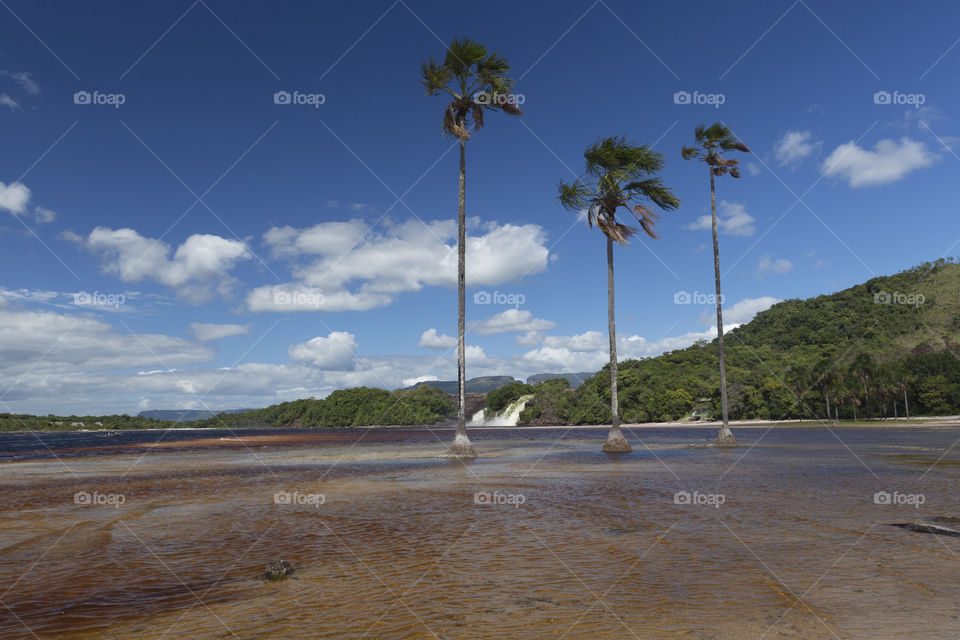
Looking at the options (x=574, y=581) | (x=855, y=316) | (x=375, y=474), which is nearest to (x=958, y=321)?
(x=855, y=316)

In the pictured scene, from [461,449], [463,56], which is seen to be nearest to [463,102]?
[463,56]

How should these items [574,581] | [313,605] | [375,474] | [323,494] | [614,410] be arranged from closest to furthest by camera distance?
1. [313,605]
2. [574,581]
3. [323,494]
4. [375,474]
5. [614,410]

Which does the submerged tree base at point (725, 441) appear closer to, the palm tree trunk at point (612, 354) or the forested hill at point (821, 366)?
the palm tree trunk at point (612, 354)

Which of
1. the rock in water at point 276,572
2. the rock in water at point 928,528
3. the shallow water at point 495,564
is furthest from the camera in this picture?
the rock in water at point 928,528

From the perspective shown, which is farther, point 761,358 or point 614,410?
point 761,358

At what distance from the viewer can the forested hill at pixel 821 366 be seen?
86.1m

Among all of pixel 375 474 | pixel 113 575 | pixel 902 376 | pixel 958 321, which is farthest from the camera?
pixel 958 321

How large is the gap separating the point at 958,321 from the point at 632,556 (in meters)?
144

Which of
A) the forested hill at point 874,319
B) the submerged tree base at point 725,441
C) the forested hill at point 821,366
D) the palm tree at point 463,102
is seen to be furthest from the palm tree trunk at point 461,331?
the forested hill at point 874,319

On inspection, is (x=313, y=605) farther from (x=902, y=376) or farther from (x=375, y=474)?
(x=902, y=376)

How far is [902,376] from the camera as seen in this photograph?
83.7 metres

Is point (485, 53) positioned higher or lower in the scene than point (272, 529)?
higher

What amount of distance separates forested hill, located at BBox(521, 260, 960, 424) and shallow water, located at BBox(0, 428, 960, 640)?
66.9 meters

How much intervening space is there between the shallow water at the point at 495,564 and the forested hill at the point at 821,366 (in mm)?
66897
